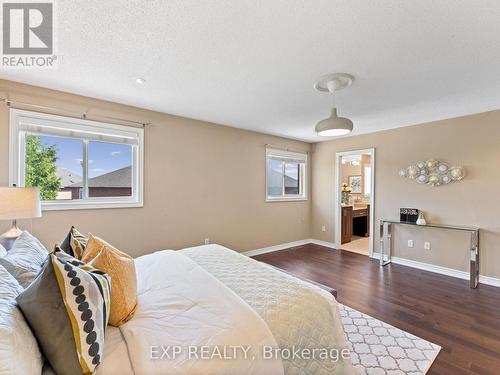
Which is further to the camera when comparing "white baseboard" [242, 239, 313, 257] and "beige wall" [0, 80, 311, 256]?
"white baseboard" [242, 239, 313, 257]

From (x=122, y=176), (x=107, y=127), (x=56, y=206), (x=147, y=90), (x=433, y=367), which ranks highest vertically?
(x=147, y=90)

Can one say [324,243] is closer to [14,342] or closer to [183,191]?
[183,191]

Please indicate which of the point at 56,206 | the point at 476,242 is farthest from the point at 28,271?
the point at 476,242

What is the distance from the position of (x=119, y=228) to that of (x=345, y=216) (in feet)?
15.0

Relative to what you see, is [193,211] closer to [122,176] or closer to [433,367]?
[122,176]

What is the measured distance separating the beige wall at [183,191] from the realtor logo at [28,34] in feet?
2.24

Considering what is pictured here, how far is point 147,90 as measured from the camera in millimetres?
2676

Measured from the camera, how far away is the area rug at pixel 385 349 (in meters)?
1.74

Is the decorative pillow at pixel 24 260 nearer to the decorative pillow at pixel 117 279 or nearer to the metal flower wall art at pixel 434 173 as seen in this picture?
the decorative pillow at pixel 117 279

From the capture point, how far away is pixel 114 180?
322 centimetres

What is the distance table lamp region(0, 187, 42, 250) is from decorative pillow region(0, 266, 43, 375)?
4.41ft

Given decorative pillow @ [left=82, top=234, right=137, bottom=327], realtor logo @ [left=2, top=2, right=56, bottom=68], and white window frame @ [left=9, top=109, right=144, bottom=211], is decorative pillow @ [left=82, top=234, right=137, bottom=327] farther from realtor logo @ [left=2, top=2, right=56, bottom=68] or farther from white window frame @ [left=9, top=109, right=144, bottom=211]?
white window frame @ [left=9, top=109, right=144, bottom=211]

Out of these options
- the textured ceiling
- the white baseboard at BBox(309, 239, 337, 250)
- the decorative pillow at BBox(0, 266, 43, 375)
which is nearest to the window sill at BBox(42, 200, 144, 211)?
the textured ceiling

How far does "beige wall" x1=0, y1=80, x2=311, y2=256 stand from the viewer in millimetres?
2736
